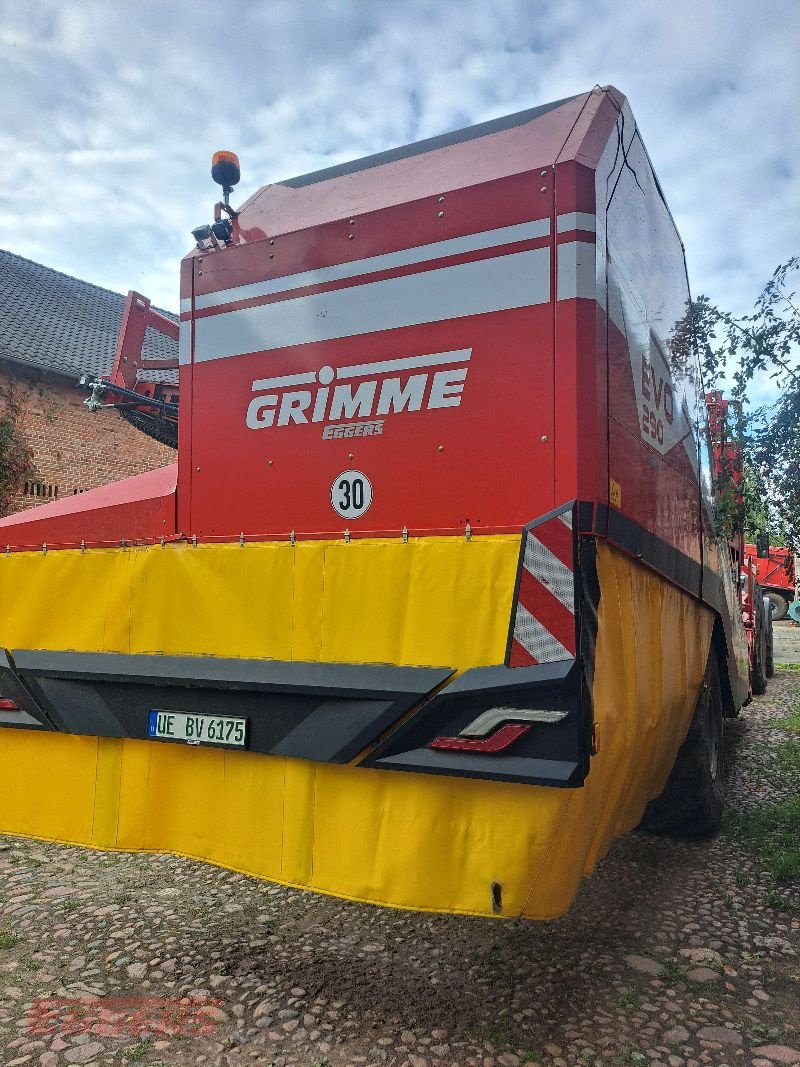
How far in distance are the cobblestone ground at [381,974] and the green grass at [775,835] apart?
0.11 metres

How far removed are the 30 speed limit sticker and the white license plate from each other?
77 cm

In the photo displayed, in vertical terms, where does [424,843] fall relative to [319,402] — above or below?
below

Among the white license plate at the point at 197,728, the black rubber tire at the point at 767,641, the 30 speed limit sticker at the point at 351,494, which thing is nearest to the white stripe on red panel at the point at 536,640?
the 30 speed limit sticker at the point at 351,494

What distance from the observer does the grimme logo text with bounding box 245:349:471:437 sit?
2541 mm

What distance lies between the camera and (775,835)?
4.06 meters

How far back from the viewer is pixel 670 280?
3.58 metres

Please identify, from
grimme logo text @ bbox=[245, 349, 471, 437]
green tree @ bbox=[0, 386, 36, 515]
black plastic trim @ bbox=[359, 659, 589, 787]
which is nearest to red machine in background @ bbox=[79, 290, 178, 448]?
grimme logo text @ bbox=[245, 349, 471, 437]

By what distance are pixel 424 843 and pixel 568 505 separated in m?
0.99

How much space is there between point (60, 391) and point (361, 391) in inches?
545

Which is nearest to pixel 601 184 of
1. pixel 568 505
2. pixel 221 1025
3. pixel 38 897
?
pixel 568 505

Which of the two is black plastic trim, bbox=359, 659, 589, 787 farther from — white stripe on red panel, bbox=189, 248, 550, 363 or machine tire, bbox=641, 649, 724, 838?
machine tire, bbox=641, 649, 724, 838

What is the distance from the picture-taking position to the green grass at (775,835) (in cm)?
353

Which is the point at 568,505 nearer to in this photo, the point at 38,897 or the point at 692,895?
the point at 692,895

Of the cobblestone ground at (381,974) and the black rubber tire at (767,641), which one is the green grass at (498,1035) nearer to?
the cobblestone ground at (381,974)
